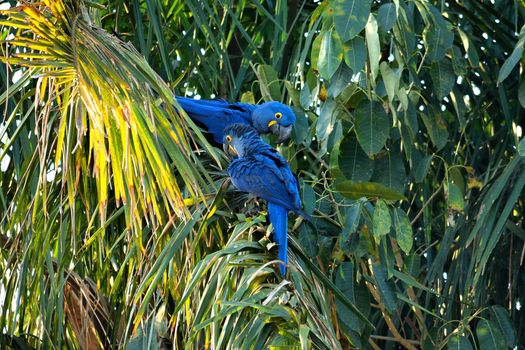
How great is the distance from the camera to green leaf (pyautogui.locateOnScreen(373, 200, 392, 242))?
2.21 m

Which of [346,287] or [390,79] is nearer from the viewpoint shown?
[390,79]

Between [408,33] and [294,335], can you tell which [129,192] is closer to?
[294,335]

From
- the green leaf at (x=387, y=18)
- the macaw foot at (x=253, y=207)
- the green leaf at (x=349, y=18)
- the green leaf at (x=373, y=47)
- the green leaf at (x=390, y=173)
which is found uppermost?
the green leaf at (x=349, y=18)

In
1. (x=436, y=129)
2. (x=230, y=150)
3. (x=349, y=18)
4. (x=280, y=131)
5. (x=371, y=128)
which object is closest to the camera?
(x=349, y=18)

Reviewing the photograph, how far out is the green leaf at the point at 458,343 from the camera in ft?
8.09

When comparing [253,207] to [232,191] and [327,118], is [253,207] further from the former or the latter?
[327,118]

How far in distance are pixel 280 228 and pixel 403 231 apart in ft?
1.05

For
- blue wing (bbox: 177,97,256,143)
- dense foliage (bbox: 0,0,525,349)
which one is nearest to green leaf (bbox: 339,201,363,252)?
dense foliage (bbox: 0,0,525,349)

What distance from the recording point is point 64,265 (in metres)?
2.29

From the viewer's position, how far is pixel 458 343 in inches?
97.3

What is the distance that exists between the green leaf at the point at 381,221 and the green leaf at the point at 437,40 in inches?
18.0

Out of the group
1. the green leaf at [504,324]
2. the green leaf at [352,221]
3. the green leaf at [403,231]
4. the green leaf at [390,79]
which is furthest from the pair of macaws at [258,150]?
the green leaf at [504,324]

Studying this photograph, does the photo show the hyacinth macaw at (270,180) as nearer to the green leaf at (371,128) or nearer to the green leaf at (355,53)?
the green leaf at (371,128)

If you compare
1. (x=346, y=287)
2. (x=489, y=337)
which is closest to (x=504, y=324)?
(x=489, y=337)
